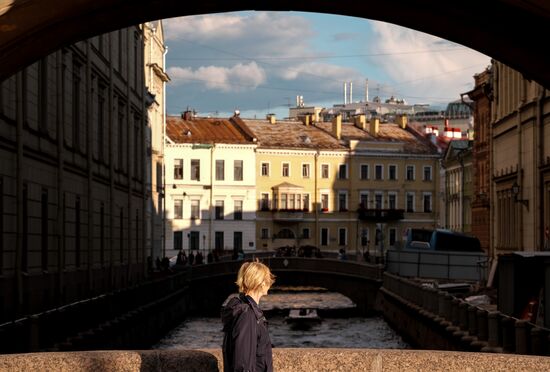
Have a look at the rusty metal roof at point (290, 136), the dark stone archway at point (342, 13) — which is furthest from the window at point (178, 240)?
the dark stone archway at point (342, 13)

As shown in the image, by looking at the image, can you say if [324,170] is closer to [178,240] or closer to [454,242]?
[178,240]

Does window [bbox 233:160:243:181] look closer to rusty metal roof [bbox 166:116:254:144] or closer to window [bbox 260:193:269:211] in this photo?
rusty metal roof [bbox 166:116:254:144]

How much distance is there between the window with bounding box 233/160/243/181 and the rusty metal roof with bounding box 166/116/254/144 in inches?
72.4

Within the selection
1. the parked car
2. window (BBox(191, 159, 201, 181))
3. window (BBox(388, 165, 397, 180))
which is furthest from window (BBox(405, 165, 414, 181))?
the parked car

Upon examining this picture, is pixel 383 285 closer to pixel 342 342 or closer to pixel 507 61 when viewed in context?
pixel 342 342

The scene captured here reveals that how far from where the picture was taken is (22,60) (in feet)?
64.0

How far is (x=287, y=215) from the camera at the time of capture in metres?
113

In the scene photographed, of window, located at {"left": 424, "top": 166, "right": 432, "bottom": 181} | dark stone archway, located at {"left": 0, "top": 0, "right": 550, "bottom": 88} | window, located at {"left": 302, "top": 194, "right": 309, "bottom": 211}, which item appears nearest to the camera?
dark stone archway, located at {"left": 0, "top": 0, "right": 550, "bottom": 88}

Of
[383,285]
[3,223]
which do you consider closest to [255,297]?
Answer: [3,223]

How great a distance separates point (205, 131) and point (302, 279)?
3933cm

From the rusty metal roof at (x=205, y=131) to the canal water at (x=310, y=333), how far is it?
37.0 metres

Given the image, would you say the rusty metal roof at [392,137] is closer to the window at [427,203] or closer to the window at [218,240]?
the window at [427,203]

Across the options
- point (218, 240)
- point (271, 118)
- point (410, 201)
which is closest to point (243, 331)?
point (218, 240)

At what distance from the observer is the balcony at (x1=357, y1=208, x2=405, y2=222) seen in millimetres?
116438
